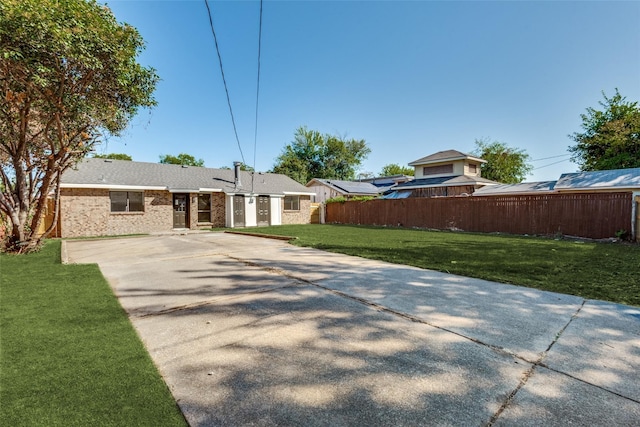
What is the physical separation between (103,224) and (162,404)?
629 inches

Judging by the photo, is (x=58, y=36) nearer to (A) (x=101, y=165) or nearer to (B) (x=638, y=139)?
(A) (x=101, y=165)

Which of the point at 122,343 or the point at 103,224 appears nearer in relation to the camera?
the point at 122,343

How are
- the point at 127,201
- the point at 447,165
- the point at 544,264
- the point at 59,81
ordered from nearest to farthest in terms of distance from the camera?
the point at 544,264 < the point at 59,81 < the point at 127,201 < the point at 447,165

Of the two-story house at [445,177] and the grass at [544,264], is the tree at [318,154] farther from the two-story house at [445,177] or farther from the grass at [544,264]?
the grass at [544,264]

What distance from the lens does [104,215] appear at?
47.4ft

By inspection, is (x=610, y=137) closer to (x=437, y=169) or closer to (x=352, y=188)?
(x=437, y=169)

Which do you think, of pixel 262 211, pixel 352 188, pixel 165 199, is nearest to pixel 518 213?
pixel 262 211

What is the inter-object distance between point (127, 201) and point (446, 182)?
70.4 ft

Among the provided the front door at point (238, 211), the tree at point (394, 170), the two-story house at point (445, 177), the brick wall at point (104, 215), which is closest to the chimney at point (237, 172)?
the front door at point (238, 211)

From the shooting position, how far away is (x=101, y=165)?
1600cm

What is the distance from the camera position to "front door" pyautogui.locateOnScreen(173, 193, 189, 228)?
55.1 feet

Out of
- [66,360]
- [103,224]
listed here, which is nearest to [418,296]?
[66,360]

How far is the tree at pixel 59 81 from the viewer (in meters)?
5.40

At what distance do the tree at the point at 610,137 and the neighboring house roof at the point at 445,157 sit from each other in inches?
312
